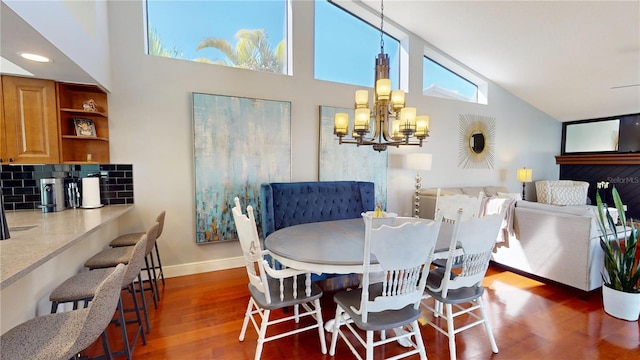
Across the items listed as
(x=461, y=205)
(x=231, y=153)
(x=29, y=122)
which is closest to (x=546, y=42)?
(x=461, y=205)

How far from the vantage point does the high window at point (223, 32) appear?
324 cm

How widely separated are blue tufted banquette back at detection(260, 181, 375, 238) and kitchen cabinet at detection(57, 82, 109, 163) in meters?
1.79

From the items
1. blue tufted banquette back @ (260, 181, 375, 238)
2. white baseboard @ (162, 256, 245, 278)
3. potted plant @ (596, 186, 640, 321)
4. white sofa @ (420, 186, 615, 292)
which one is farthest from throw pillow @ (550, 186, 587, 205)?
white baseboard @ (162, 256, 245, 278)

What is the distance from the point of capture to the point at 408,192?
186 inches

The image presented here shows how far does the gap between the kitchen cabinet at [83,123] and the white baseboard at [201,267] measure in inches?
56.6

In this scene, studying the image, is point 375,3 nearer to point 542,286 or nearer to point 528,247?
point 528,247

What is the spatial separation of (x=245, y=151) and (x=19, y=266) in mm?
2489

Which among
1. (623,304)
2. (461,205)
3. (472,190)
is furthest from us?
(472,190)

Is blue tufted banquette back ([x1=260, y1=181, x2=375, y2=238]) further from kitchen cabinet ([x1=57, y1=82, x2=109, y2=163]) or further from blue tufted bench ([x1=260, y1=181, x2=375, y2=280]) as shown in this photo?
kitchen cabinet ([x1=57, y1=82, x2=109, y2=163])

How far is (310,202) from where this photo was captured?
331 cm

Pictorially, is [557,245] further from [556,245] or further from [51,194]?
[51,194]

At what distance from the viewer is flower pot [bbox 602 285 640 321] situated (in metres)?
2.35

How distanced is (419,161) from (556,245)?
1.92 metres

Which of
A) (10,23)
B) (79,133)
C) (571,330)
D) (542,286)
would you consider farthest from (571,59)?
(79,133)
